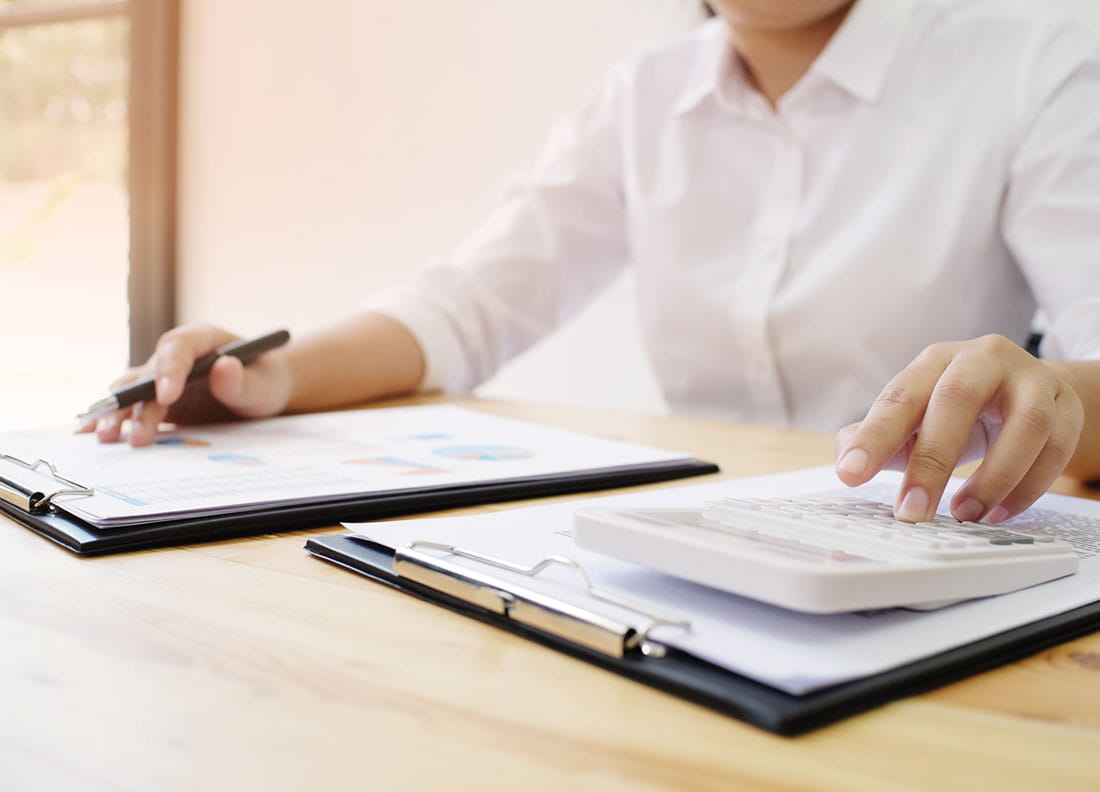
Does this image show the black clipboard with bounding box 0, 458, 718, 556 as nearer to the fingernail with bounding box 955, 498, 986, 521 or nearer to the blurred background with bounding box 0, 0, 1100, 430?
the fingernail with bounding box 955, 498, 986, 521

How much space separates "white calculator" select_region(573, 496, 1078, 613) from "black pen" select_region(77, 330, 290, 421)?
44cm

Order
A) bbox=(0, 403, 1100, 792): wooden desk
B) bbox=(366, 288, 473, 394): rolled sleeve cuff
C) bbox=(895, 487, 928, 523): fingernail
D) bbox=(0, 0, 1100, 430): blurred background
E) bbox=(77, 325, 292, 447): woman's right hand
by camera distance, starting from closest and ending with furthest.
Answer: bbox=(0, 403, 1100, 792): wooden desk
bbox=(895, 487, 928, 523): fingernail
bbox=(77, 325, 292, 447): woman's right hand
bbox=(366, 288, 473, 394): rolled sleeve cuff
bbox=(0, 0, 1100, 430): blurred background

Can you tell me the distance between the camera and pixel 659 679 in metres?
0.29

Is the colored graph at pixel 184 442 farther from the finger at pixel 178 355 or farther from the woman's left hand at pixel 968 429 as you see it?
the woman's left hand at pixel 968 429

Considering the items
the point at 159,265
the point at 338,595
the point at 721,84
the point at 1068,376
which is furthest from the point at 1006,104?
the point at 159,265

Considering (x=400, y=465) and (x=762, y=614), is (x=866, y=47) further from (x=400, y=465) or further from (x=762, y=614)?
(x=762, y=614)

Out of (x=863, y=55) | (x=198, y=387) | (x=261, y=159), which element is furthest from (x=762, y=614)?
(x=261, y=159)

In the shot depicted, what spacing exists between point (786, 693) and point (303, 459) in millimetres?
403

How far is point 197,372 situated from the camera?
756 mm

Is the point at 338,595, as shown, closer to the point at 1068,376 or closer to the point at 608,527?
the point at 608,527

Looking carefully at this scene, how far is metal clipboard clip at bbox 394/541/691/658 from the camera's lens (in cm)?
31

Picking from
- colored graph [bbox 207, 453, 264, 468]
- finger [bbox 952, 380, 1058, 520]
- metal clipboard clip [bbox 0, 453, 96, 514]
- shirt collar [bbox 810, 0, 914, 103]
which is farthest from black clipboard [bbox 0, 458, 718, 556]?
shirt collar [bbox 810, 0, 914, 103]

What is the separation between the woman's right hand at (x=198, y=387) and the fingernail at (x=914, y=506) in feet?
1.58

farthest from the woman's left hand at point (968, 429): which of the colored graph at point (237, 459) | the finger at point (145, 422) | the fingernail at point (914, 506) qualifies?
the finger at point (145, 422)
